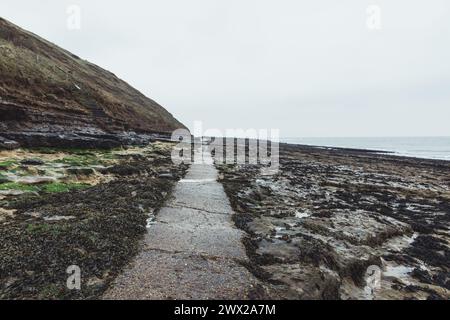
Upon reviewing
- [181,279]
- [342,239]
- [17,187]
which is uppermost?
[17,187]

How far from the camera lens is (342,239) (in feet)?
50.5

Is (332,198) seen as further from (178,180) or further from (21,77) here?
(21,77)

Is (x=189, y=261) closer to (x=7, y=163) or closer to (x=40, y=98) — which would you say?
(x=7, y=163)

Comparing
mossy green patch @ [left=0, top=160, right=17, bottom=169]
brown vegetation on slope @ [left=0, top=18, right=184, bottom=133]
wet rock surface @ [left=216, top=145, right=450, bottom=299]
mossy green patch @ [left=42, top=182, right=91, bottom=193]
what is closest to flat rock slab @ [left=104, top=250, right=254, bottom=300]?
wet rock surface @ [left=216, top=145, right=450, bottom=299]

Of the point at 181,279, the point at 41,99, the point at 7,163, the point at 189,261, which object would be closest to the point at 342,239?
the point at 189,261

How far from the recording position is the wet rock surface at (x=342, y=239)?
11125mm

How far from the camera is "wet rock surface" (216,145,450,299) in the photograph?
11125 mm

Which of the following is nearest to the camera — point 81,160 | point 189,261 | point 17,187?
point 189,261

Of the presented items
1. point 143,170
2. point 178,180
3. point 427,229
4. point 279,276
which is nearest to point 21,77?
point 143,170

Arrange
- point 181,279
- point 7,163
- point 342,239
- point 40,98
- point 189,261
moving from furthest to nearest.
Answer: point 40,98, point 7,163, point 342,239, point 189,261, point 181,279

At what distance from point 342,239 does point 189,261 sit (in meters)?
7.59

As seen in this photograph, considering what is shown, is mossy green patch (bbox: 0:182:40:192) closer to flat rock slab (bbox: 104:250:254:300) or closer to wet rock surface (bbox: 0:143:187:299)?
wet rock surface (bbox: 0:143:187:299)

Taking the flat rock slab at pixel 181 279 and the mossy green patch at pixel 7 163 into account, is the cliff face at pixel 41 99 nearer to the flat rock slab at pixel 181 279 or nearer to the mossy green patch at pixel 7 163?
the mossy green patch at pixel 7 163

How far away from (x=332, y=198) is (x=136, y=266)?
63.0 ft
